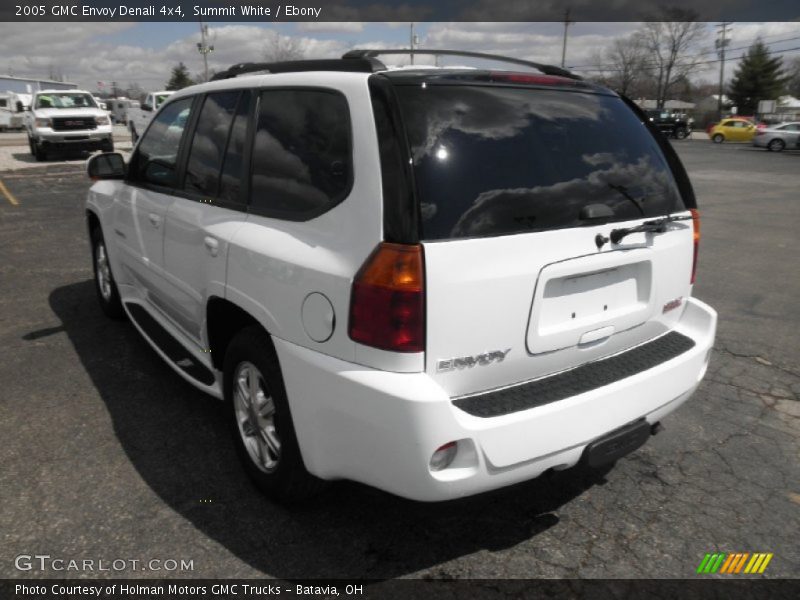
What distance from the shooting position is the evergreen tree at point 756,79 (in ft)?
216

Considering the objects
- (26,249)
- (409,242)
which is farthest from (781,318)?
(26,249)

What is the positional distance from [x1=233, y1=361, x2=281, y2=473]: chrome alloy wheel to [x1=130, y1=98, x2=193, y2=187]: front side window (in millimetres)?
1326

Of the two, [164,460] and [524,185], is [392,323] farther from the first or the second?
[164,460]

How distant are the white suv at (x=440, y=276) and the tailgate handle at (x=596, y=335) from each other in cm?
2

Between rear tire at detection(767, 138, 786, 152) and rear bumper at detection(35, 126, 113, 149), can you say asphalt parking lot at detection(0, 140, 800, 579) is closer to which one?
rear bumper at detection(35, 126, 113, 149)

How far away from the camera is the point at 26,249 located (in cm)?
799

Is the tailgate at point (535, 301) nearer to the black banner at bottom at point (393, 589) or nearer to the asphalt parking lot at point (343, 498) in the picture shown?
the asphalt parking lot at point (343, 498)

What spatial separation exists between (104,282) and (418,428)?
4.16m

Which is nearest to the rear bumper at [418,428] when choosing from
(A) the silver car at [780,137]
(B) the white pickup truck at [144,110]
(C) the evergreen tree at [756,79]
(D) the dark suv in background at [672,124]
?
(B) the white pickup truck at [144,110]

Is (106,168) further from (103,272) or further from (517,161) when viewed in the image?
(517,161)

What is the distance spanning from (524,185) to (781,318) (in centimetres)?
436

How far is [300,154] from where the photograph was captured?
249 centimetres
